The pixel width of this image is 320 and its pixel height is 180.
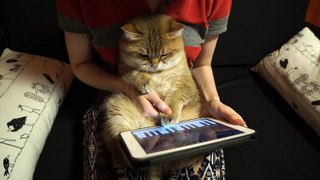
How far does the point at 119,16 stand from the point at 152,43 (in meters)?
0.13

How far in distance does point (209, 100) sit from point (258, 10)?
698 millimetres

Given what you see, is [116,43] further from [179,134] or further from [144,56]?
[179,134]

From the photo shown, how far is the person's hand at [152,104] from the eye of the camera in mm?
871

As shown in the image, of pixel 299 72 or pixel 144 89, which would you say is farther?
pixel 299 72

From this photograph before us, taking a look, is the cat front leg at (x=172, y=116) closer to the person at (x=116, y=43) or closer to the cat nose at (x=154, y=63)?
the person at (x=116, y=43)

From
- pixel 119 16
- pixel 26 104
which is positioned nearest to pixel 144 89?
pixel 119 16

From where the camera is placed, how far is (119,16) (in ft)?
2.90

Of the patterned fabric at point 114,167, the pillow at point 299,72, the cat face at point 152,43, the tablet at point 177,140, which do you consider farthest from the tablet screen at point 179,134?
the pillow at point 299,72

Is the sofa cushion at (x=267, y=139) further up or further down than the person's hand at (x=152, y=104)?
further down

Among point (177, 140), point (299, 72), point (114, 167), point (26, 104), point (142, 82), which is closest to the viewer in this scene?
point (177, 140)

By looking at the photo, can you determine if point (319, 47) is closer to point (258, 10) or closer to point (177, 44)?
point (258, 10)

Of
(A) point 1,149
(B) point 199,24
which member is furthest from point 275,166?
(A) point 1,149

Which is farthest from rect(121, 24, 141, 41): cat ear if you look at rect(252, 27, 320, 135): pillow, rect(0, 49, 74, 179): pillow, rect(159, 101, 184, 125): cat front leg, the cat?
rect(252, 27, 320, 135): pillow

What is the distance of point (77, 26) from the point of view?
88cm
